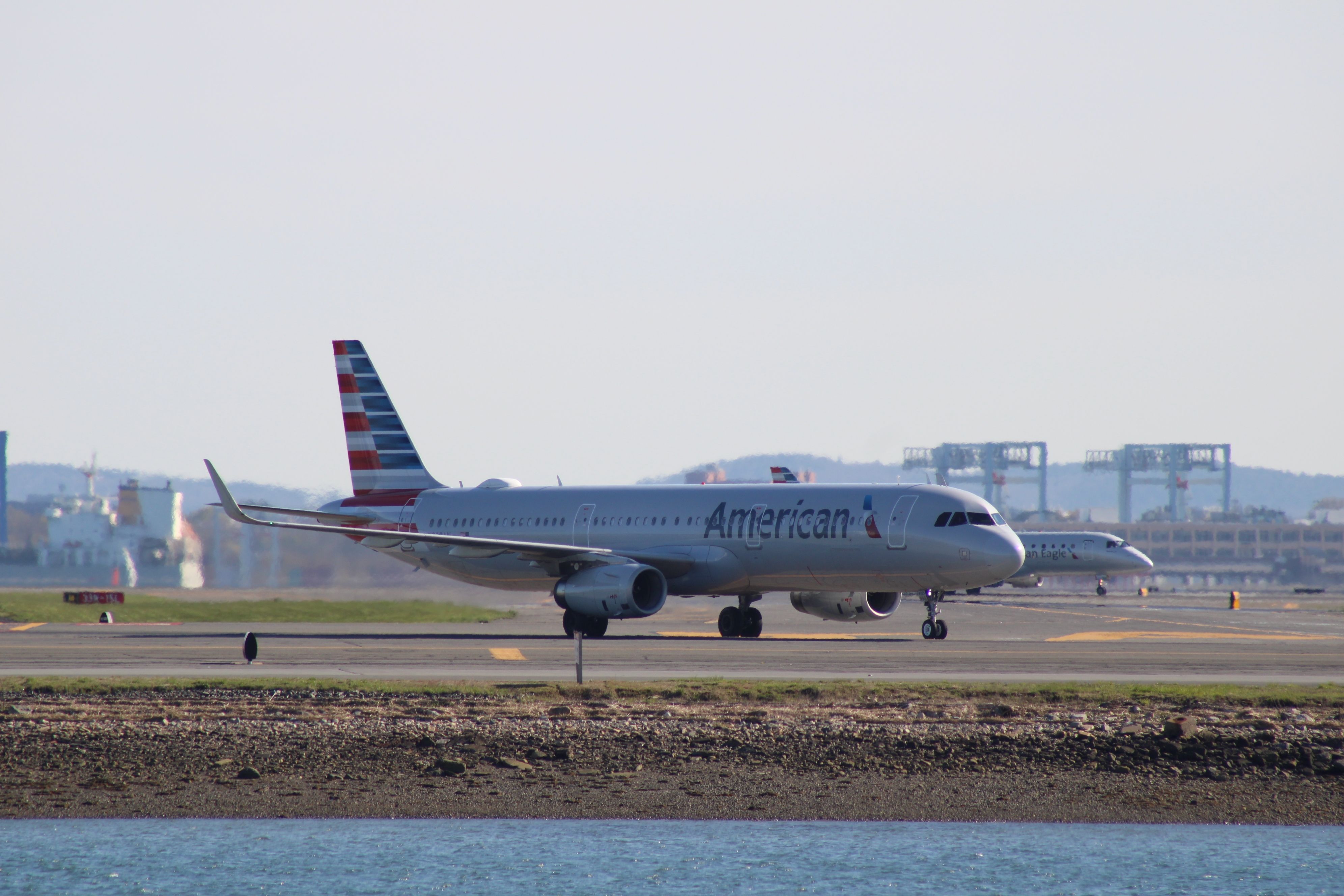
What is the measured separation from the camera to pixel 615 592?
142 ft

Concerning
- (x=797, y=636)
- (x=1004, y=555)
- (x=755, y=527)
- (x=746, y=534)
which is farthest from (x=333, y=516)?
(x=1004, y=555)

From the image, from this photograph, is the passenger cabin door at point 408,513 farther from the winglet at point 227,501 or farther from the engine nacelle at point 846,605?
the engine nacelle at point 846,605

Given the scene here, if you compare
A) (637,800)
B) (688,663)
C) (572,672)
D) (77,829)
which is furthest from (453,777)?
(688,663)

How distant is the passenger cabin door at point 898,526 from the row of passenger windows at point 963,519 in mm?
850

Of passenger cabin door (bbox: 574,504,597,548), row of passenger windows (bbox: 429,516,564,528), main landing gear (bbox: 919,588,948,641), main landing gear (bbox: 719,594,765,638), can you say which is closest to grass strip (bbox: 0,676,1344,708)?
main landing gear (bbox: 919,588,948,641)

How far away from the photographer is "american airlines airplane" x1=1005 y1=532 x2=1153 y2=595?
306ft

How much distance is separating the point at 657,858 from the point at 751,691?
1077 cm

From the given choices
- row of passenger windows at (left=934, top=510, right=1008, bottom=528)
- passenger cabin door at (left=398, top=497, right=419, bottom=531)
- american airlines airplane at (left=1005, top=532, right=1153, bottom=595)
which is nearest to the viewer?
row of passenger windows at (left=934, top=510, right=1008, bottom=528)

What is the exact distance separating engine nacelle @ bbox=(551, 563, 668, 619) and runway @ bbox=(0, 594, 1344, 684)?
922mm

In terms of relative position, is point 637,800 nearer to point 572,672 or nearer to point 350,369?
point 572,672

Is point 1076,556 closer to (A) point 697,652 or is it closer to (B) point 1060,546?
(B) point 1060,546

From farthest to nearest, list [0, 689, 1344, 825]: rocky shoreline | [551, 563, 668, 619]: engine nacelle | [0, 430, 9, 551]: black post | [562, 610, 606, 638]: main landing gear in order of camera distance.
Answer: [0, 430, 9, 551]: black post
[562, 610, 606, 638]: main landing gear
[551, 563, 668, 619]: engine nacelle
[0, 689, 1344, 825]: rocky shoreline

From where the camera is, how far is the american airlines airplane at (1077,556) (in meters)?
93.3

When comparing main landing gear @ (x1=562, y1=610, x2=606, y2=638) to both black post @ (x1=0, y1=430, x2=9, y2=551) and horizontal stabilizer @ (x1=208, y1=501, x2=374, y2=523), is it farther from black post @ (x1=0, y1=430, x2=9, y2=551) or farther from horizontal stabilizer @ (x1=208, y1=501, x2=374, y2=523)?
black post @ (x1=0, y1=430, x2=9, y2=551)
